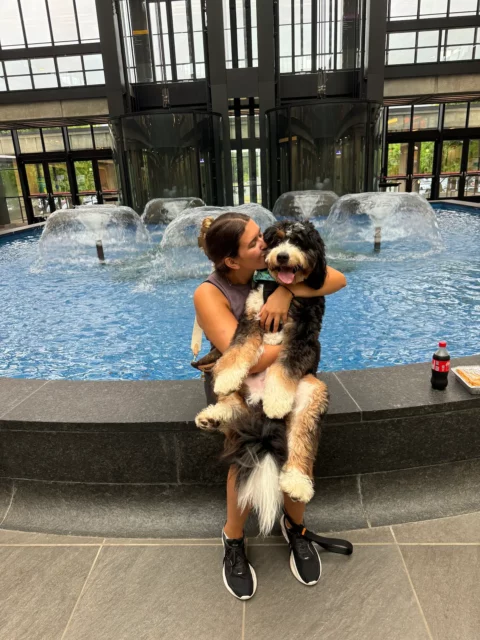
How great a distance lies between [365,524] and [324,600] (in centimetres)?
57

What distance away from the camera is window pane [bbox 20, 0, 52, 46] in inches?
749

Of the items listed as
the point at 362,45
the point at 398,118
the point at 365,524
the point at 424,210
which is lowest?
the point at 365,524

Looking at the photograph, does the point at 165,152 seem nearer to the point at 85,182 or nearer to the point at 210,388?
the point at 85,182

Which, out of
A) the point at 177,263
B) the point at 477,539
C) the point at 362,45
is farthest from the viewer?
the point at 362,45

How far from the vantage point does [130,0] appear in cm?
1694

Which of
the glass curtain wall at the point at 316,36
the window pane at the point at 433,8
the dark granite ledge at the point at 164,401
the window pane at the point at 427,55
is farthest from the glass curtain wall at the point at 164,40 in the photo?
the dark granite ledge at the point at 164,401

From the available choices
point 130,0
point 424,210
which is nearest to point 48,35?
point 130,0

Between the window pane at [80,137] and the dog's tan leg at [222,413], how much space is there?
22437mm

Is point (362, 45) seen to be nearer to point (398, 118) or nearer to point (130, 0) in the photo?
point (398, 118)

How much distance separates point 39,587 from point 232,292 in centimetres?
167

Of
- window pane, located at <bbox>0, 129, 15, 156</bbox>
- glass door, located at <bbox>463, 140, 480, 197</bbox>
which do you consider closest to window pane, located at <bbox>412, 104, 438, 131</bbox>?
glass door, located at <bbox>463, 140, 480, 197</bbox>

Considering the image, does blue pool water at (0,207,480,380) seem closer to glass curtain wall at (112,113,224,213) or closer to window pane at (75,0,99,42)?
glass curtain wall at (112,113,224,213)

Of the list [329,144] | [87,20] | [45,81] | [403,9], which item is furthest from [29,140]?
[403,9]

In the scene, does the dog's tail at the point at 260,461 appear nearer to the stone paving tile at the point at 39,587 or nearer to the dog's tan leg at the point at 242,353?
the dog's tan leg at the point at 242,353
